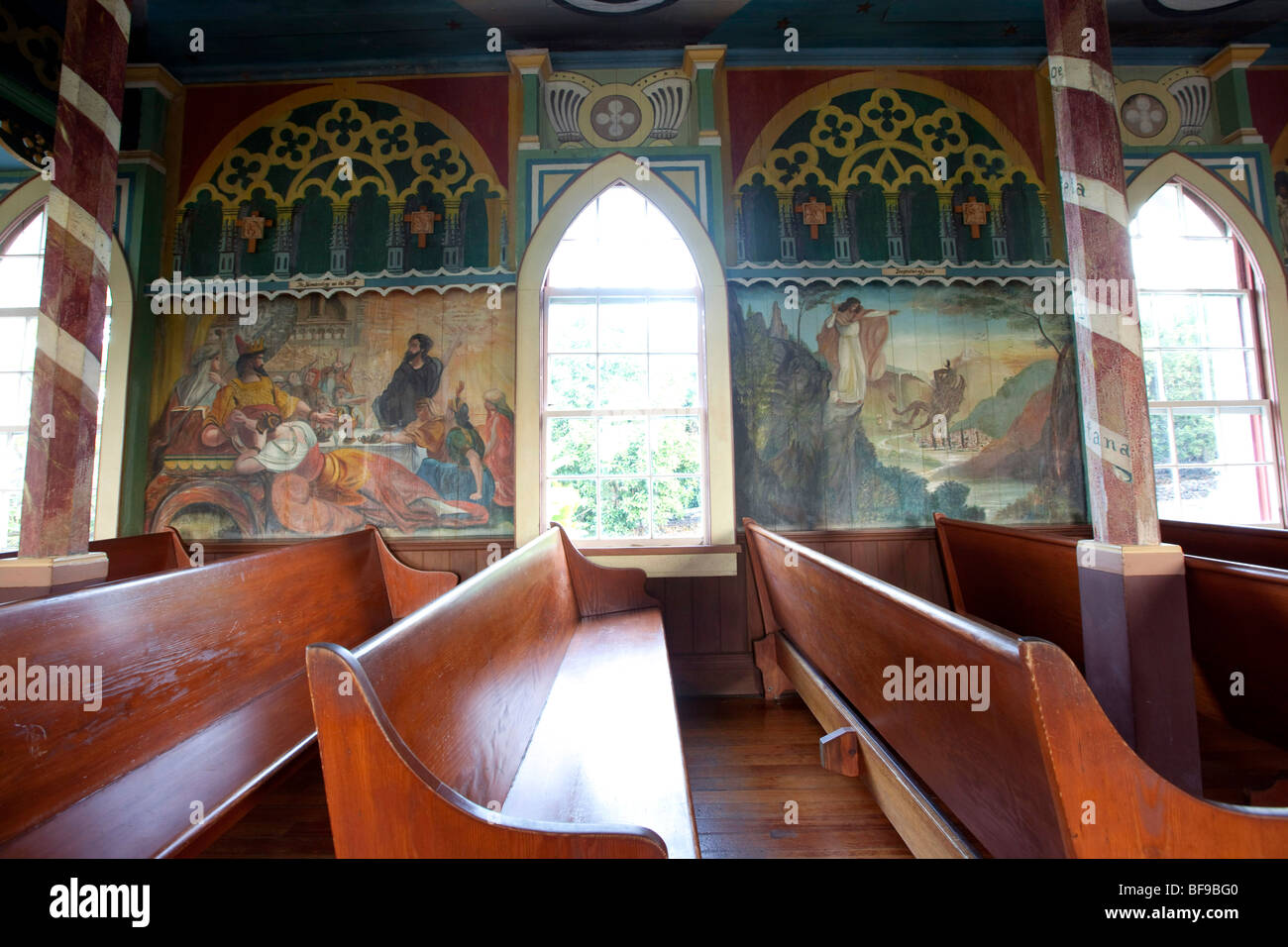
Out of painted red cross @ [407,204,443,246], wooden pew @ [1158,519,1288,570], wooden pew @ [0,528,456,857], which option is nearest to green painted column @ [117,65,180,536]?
painted red cross @ [407,204,443,246]

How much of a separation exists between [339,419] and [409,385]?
44 cm

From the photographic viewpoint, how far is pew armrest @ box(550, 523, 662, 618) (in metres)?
2.91

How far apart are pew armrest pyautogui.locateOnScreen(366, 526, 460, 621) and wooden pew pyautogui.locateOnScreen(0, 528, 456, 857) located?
3.52ft

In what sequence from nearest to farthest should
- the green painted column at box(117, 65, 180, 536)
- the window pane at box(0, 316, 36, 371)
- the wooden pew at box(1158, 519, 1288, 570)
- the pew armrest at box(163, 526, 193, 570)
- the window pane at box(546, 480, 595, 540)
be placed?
the wooden pew at box(1158, 519, 1288, 570) → the pew armrest at box(163, 526, 193, 570) → the green painted column at box(117, 65, 180, 536) → the window pane at box(546, 480, 595, 540) → the window pane at box(0, 316, 36, 371)

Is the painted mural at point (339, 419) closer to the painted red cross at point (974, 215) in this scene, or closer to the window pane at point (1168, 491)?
the painted red cross at point (974, 215)

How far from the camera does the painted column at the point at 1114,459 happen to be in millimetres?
1682

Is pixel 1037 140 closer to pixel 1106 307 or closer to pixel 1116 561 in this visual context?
pixel 1106 307

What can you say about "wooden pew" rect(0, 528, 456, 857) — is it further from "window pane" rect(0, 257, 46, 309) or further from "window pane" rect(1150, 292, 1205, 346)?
"window pane" rect(1150, 292, 1205, 346)

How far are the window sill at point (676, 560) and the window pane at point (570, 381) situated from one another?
871 millimetres

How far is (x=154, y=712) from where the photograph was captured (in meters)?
1.44

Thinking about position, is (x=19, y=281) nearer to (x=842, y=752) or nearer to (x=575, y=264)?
(x=575, y=264)

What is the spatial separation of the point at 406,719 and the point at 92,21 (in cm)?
309

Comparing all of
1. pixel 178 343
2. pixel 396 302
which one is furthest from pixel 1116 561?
pixel 178 343

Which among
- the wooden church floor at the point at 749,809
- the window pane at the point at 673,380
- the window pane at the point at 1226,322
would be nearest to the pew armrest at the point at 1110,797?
the wooden church floor at the point at 749,809
